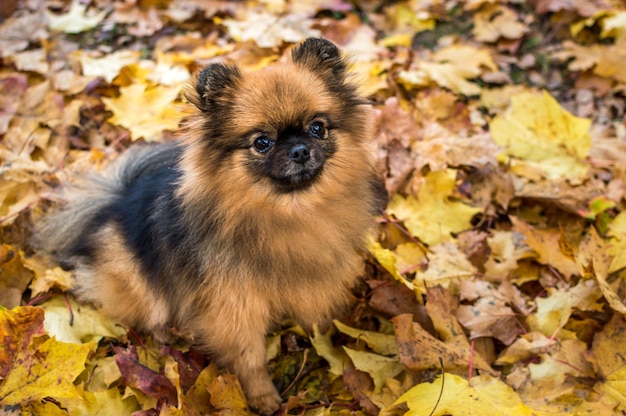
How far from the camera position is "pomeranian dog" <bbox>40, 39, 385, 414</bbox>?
8.59 feet

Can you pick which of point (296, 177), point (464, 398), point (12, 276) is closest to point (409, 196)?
point (296, 177)

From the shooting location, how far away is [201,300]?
2.91 m

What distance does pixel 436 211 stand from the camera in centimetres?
368

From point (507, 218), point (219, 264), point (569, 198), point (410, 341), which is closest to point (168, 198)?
point (219, 264)

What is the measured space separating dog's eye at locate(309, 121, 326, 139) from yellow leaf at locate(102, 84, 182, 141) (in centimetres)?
172

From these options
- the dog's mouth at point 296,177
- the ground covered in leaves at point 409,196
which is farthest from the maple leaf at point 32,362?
the dog's mouth at point 296,177

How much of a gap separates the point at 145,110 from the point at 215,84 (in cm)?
179

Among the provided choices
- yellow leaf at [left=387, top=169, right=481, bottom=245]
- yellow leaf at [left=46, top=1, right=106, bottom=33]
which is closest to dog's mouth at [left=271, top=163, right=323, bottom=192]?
yellow leaf at [left=387, top=169, right=481, bottom=245]

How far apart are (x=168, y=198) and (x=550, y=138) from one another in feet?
8.69

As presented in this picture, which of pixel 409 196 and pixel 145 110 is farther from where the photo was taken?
pixel 145 110

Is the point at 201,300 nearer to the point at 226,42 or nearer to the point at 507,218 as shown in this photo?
the point at 507,218

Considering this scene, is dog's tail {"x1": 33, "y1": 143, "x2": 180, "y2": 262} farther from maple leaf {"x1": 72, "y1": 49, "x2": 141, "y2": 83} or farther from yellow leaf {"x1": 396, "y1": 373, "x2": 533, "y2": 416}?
yellow leaf {"x1": 396, "y1": 373, "x2": 533, "y2": 416}

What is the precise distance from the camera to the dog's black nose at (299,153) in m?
2.52

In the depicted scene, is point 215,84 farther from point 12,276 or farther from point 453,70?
point 453,70
